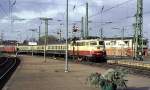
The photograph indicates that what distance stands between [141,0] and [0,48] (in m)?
90.1

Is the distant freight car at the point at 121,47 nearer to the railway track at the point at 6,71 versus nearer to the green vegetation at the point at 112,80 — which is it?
the railway track at the point at 6,71

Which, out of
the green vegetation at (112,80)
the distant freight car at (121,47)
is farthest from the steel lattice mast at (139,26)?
the green vegetation at (112,80)

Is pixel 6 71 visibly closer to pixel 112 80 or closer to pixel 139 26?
pixel 139 26

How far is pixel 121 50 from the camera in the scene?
3164 inches

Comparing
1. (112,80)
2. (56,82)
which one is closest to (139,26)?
(56,82)

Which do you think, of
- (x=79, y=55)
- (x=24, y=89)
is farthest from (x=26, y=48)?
(x=24, y=89)

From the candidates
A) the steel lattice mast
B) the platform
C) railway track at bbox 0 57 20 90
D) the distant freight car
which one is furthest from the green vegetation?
the distant freight car

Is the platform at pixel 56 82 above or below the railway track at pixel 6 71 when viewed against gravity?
above

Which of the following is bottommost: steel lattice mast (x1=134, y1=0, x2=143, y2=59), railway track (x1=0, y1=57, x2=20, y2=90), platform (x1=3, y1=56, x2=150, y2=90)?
railway track (x1=0, y1=57, x2=20, y2=90)

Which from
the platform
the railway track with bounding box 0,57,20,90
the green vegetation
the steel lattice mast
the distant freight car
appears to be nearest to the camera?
the green vegetation

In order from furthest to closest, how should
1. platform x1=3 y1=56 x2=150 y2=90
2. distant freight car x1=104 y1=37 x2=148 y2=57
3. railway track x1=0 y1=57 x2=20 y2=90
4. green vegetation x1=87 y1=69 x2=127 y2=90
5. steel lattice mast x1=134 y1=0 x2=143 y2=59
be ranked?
distant freight car x1=104 y1=37 x2=148 y2=57 < steel lattice mast x1=134 y1=0 x2=143 y2=59 < railway track x1=0 y1=57 x2=20 y2=90 < platform x1=3 y1=56 x2=150 y2=90 < green vegetation x1=87 y1=69 x2=127 y2=90

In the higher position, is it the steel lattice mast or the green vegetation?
the steel lattice mast

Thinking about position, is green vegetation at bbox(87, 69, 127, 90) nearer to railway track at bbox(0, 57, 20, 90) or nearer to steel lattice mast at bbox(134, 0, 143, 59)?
railway track at bbox(0, 57, 20, 90)

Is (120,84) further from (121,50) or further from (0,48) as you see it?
(0,48)
